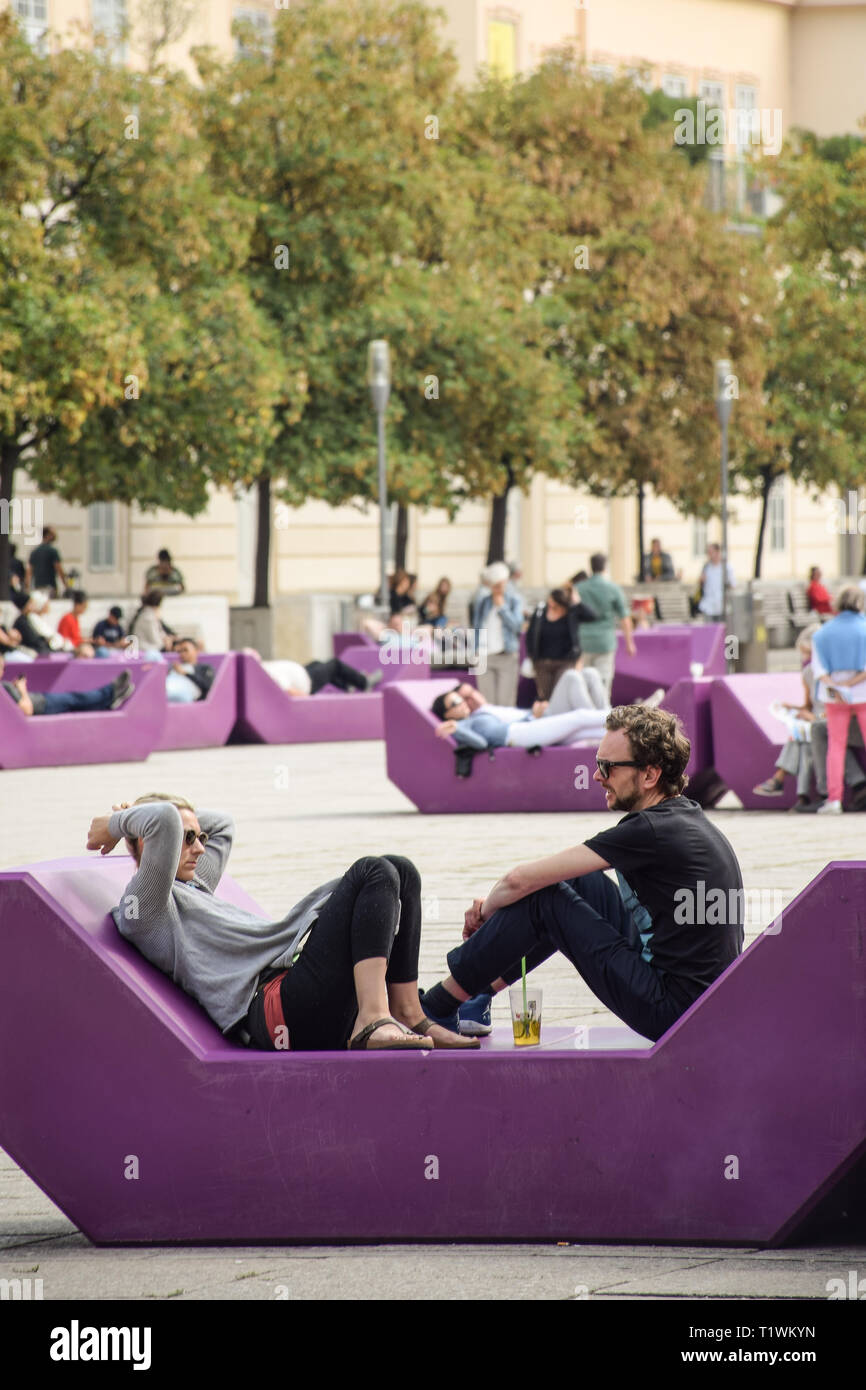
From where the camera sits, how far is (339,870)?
11773 millimetres

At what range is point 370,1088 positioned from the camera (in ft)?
17.5

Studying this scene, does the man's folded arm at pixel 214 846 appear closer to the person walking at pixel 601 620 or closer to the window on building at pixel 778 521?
the person walking at pixel 601 620

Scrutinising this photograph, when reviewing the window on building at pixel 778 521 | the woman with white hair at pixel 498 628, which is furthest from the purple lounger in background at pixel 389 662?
the window on building at pixel 778 521

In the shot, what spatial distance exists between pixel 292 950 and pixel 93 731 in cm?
1390

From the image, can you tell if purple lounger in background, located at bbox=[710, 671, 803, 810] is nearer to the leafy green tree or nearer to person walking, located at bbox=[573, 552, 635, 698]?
person walking, located at bbox=[573, 552, 635, 698]

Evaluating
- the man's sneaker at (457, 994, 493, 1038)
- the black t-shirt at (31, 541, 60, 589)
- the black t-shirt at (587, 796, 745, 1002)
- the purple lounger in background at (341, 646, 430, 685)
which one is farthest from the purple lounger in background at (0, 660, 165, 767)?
the black t-shirt at (587, 796, 745, 1002)

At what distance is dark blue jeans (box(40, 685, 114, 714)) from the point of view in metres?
19.6

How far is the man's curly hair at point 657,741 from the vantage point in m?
5.77

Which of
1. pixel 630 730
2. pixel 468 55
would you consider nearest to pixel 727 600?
pixel 468 55

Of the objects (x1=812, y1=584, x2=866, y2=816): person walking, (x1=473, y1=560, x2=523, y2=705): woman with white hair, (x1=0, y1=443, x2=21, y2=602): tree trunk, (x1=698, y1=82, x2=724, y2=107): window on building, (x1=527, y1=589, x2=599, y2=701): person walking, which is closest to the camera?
(x1=812, y1=584, x2=866, y2=816): person walking

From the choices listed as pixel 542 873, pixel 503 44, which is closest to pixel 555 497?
pixel 503 44

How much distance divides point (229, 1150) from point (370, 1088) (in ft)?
1.15

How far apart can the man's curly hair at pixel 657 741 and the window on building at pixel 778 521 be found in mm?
47388

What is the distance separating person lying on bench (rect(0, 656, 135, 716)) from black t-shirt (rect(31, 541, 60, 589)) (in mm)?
11739
